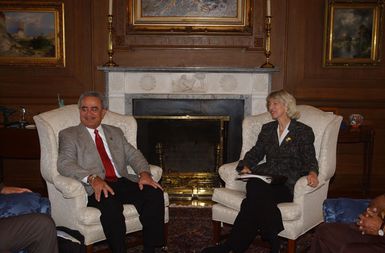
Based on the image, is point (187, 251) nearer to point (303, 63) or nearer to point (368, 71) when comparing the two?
point (303, 63)

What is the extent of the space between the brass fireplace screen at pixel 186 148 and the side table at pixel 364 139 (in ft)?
4.39

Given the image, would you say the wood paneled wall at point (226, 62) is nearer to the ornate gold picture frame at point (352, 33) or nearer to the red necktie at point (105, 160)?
the ornate gold picture frame at point (352, 33)

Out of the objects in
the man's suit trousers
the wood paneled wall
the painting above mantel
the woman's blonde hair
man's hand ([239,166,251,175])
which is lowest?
the man's suit trousers

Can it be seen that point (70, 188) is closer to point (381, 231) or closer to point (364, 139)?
point (381, 231)

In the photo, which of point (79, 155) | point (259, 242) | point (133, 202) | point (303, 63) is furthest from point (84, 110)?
point (303, 63)

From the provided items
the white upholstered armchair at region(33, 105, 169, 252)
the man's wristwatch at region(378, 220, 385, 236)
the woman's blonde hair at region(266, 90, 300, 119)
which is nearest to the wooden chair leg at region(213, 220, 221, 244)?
the white upholstered armchair at region(33, 105, 169, 252)

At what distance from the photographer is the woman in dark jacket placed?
3.41 meters

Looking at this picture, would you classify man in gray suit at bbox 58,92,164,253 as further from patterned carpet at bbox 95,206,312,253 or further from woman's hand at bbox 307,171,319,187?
woman's hand at bbox 307,171,319,187

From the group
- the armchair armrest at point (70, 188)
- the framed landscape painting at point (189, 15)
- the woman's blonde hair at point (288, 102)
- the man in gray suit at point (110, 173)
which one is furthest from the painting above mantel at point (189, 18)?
the armchair armrest at point (70, 188)

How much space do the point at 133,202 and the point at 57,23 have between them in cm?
278

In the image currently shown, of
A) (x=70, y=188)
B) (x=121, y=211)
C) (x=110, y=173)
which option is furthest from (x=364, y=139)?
(x=70, y=188)

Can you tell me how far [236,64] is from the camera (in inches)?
214

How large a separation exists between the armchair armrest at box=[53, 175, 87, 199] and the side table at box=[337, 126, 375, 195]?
3019 millimetres

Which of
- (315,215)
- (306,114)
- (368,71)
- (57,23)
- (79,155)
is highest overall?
(57,23)
